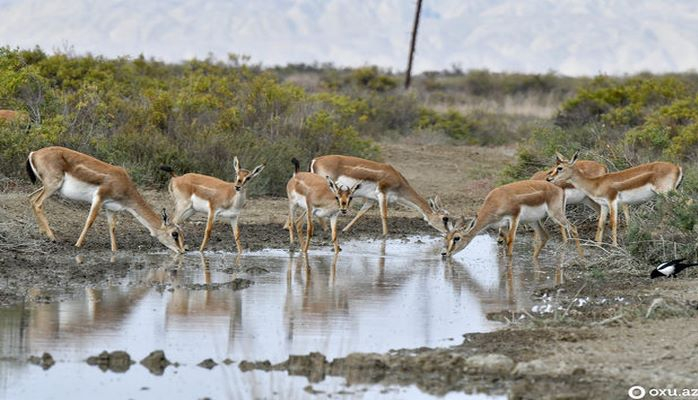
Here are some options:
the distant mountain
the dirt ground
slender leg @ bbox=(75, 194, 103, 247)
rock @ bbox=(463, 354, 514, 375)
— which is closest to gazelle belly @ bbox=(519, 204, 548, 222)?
the dirt ground

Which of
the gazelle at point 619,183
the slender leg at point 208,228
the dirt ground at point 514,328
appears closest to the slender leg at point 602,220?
the gazelle at point 619,183

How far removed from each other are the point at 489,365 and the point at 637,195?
9742mm

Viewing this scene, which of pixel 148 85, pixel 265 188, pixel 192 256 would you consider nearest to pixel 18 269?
pixel 192 256

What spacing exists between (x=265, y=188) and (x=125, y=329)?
38.7ft

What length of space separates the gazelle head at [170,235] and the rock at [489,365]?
7517 millimetres

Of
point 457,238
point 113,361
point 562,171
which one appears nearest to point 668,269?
point 457,238

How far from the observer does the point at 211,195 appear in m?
18.0

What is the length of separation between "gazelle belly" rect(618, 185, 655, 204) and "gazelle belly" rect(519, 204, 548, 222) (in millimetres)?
1416

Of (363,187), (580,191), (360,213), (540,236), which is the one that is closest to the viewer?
(540,236)

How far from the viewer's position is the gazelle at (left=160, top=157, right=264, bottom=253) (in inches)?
704

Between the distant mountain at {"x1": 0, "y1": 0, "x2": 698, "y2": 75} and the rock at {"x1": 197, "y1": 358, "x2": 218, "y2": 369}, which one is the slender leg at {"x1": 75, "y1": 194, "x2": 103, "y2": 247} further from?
the distant mountain at {"x1": 0, "y1": 0, "x2": 698, "y2": 75}

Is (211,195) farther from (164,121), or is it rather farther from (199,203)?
(164,121)

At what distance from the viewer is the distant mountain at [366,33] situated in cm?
10950

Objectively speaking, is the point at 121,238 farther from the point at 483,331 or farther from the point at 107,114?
the point at 483,331
